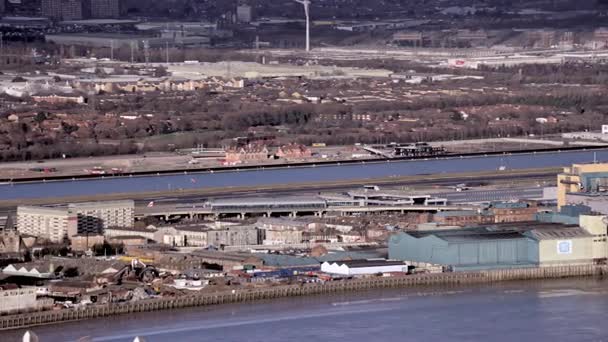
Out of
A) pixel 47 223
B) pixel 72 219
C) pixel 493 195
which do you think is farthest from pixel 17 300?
pixel 493 195

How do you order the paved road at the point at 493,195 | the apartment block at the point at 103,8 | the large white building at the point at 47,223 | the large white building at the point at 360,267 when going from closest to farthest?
1. the large white building at the point at 360,267
2. the large white building at the point at 47,223
3. the paved road at the point at 493,195
4. the apartment block at the point at 103,8

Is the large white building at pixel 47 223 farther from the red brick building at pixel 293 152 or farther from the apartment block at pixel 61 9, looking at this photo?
the apartment block at pixel 61 9

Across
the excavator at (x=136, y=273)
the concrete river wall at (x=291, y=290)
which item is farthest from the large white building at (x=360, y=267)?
the excavator at (x=136, y=273)

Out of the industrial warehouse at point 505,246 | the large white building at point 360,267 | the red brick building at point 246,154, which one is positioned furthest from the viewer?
the red brick building at point 246,154

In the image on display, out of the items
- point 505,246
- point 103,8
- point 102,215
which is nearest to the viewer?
point 505,246

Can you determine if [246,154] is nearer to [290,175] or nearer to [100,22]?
[290,175]

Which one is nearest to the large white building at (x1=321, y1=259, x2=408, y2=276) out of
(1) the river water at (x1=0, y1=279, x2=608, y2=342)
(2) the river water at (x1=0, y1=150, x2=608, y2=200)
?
(1) the river water at (x1=0, y1=279, x2=608, y2=342)
